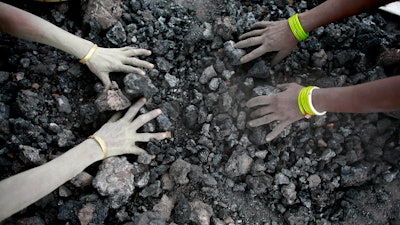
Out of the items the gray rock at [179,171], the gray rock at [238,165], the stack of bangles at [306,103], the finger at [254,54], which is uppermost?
the finger at [254,54]

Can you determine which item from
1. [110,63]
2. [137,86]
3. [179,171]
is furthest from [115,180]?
[110,63]

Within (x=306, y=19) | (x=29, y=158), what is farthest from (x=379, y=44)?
(x=29, y=158)

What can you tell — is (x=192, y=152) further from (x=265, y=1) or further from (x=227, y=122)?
(x=265, y=1)

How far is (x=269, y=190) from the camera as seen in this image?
2072 millimetres

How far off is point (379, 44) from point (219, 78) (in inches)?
37.0

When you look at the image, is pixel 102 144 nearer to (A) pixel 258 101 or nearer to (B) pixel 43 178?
(B) pixel 43 178

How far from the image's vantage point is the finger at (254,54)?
2.14m

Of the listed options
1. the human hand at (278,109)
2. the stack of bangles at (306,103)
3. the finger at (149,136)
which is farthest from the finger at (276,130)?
the finger at (149,136)

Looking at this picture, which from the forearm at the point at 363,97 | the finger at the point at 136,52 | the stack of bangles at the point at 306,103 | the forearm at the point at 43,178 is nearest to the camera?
the forearm at the point at 363,97

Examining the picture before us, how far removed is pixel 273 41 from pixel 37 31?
48.0 inches

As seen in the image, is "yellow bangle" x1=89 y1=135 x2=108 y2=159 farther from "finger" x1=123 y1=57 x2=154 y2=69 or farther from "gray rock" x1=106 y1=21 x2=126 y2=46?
"gray rock" x1=106 y1=21 x2=126 y2=46

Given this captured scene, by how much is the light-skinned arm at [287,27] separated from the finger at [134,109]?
1.91 ft

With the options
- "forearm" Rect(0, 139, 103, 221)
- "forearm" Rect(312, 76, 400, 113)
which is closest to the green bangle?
"forearm" Rect(312, 76, 400, 113)

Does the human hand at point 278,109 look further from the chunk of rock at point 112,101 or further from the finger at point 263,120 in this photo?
the chunk of rock at point 112,101
